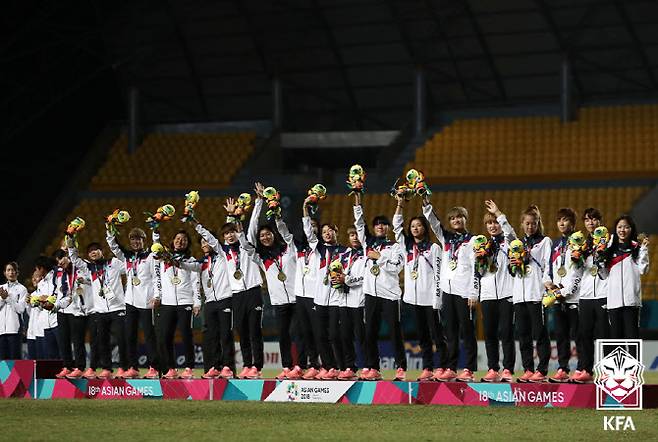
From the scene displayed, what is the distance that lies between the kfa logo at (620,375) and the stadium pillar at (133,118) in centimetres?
2485

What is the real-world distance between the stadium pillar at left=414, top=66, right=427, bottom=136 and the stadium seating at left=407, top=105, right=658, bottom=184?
0.66 m

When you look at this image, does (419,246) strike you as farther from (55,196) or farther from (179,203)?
(55,196)

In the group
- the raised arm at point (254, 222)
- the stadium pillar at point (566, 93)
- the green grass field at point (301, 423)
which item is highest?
the stadium pillar at point (566, 93)

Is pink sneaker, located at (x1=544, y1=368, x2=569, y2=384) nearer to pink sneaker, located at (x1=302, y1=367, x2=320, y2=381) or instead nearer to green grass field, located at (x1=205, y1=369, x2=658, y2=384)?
pink sneaker, located at (x1=302, y1=367, x2=320, y2=381)

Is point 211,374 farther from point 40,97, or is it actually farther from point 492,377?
point 40,97

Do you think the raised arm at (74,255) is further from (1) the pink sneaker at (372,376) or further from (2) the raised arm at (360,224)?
(1) the pink sneaker at (372,376)

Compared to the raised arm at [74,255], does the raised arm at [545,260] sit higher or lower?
lower

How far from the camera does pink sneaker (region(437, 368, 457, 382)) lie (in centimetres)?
1389

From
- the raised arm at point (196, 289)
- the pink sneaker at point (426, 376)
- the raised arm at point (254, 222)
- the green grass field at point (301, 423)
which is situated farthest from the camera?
the raised arm at point (196, 289)

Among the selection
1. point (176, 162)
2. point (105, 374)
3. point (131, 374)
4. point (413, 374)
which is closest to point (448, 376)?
point (131, 374)

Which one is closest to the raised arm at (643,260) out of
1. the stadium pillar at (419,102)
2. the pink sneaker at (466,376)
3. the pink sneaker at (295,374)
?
the pink sneaker at (466,376)

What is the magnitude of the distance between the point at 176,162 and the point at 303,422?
23.5 metres

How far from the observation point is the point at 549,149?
1256 inches

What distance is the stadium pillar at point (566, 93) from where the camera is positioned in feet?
104
